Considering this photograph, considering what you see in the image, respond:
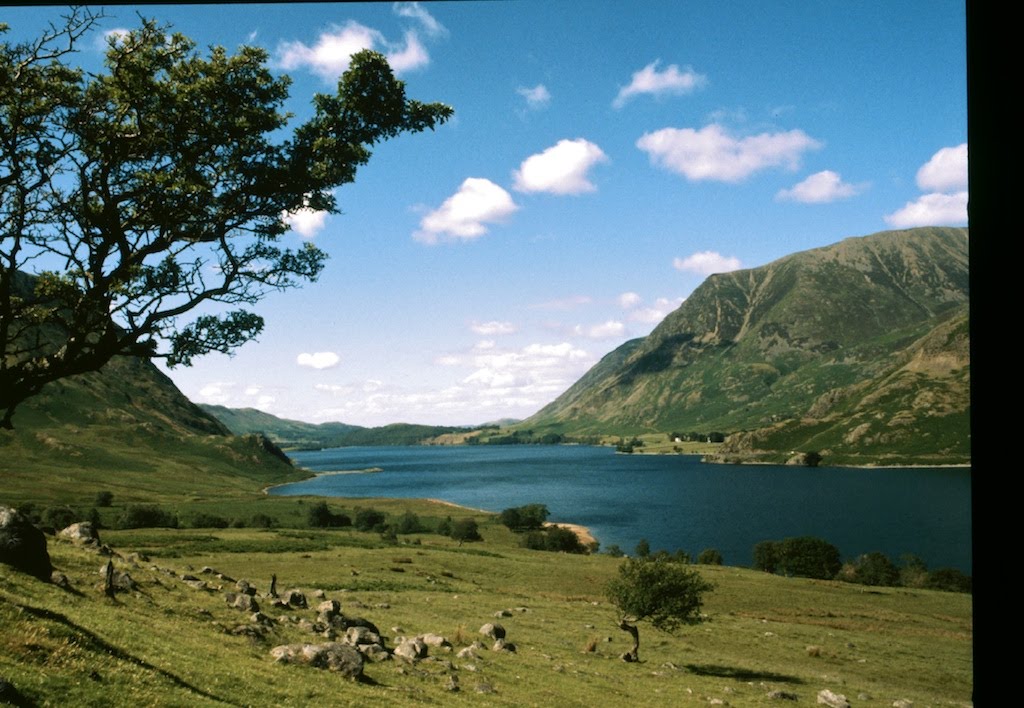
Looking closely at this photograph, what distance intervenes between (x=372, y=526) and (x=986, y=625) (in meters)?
169

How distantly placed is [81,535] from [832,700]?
184 ft

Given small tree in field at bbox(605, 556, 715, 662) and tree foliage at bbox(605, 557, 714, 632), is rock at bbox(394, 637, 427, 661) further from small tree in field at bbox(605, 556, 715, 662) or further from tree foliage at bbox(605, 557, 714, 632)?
tree foliage at bbox(605, 557, 714, 632)

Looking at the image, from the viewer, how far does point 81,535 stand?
→ 48.8 meters

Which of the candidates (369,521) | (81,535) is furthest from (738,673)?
(369,521)

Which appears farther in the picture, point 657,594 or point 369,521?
point 369,521

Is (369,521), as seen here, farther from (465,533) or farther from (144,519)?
(144,519)

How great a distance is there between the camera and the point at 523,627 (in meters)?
55.2

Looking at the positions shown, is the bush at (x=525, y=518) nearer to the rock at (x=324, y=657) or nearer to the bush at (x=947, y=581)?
the bush at (x=947, y=581)

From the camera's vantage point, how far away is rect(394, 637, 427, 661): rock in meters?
35.0

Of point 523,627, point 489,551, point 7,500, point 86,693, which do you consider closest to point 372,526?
Result: point 489,551

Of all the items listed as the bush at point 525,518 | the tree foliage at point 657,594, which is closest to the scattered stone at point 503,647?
the tree foliage at point 657,594

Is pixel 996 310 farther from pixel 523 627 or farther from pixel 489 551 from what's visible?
pixel 489 551

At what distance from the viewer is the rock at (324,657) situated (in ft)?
92.5

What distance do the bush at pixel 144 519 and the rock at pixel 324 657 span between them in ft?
412
